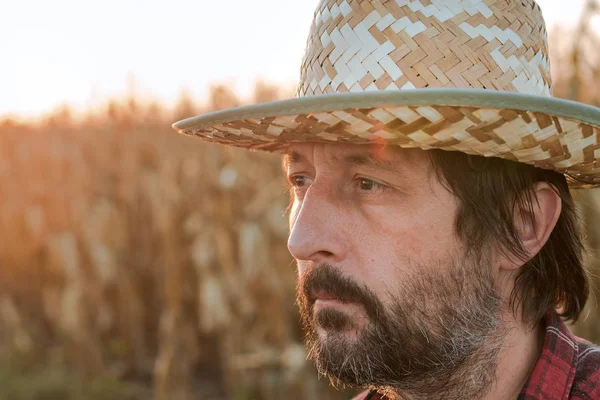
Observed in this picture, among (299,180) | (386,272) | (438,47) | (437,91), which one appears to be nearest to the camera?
(437,91)

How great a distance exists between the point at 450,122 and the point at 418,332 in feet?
1.95

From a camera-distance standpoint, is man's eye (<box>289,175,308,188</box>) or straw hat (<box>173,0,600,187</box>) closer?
straw hat (<box>173,0,600,187</box>)

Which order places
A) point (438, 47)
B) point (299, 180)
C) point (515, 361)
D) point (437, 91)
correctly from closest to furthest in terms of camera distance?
point (437, 91)
point (438, 47)
point (515, 361)
point (299, 180)

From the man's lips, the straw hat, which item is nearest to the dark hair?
the straw hat

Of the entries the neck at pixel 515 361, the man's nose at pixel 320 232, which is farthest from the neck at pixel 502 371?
the man's nose at pixel 320 232

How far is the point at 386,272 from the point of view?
189cm

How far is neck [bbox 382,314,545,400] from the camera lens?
6.48 ft

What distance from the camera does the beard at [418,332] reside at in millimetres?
1891

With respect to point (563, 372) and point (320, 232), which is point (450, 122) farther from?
point (563, 372)

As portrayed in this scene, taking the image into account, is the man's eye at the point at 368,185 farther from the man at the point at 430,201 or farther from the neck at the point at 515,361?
the neck at the point at 515,361

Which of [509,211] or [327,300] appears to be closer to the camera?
[327,300]

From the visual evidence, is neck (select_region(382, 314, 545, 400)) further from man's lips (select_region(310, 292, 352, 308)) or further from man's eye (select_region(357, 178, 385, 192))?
man's eye (select_region(357, 178, 385, 192))

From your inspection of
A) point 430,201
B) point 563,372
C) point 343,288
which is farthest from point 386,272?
point 563,372

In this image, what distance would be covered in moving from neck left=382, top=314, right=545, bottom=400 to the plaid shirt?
0.30ft
